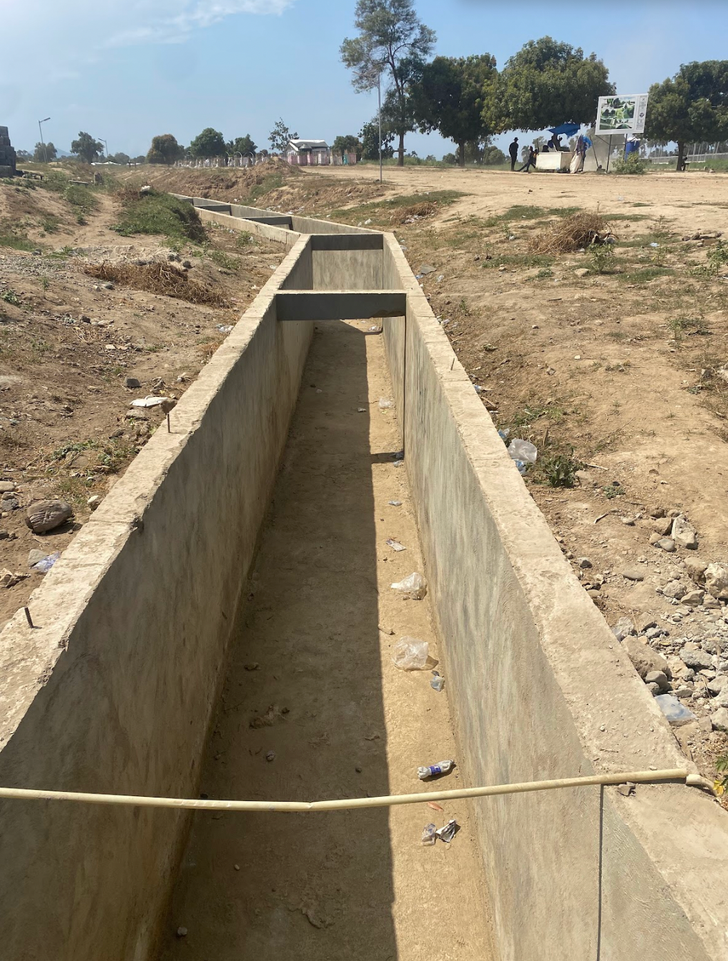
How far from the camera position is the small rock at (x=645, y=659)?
10.8 feet

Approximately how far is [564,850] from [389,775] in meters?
2.14

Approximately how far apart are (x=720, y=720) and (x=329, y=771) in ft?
7.33

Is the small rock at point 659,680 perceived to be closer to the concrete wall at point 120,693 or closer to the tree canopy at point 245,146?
the concrete wall at point 120,693

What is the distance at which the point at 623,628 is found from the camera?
362cm

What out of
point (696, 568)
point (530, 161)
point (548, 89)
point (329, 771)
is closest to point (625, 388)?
point (696, 568)

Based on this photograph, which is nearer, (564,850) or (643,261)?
(564,850)

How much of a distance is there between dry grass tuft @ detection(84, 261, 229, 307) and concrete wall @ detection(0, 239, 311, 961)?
756 centimetres

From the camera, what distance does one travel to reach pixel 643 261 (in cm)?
1039

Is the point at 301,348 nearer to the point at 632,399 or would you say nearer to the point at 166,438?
the point at 632,399

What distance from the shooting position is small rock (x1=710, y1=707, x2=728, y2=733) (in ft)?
9.62

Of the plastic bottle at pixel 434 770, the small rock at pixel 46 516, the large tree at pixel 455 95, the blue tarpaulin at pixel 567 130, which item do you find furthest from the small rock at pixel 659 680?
the large tree at pixel 455 95

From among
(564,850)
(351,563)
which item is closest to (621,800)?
(564,850)

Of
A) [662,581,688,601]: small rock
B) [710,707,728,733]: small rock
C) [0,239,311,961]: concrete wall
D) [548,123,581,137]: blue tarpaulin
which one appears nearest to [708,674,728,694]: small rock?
[710,707,728,733]: small rock

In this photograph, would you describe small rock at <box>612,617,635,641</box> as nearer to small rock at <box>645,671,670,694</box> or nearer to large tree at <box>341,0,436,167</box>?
small rock at <box>645,671,670,694</box>
